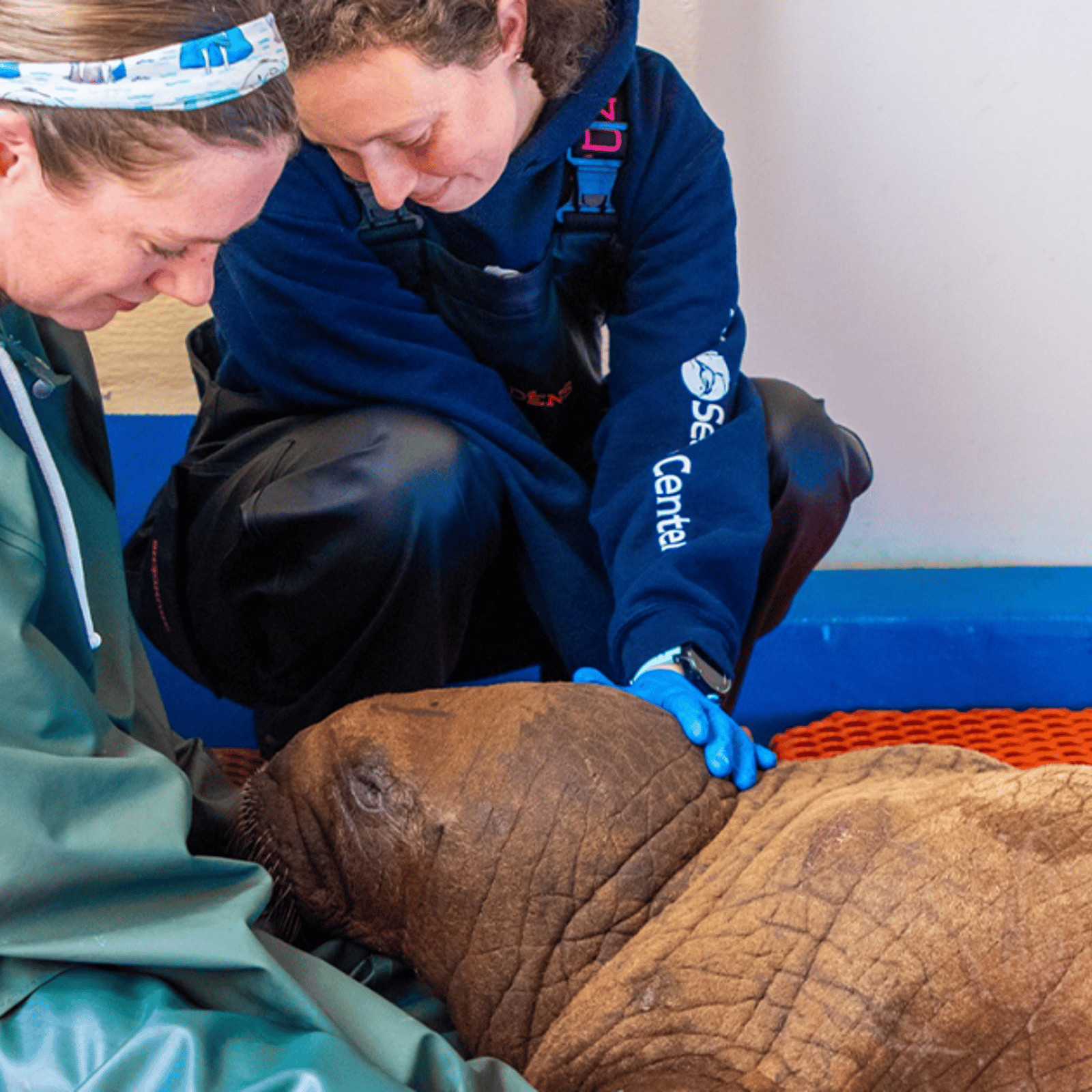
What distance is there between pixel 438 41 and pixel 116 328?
1962 mm

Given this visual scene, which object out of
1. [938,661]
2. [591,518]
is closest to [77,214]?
[591,518]

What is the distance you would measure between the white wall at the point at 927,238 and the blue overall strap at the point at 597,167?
0.89m

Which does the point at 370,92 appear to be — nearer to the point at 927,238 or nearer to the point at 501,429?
the point at 501,429

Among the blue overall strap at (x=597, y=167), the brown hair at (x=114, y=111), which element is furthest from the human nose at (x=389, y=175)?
the brown hair at (x=114, y=111)

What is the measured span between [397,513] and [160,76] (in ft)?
3.33

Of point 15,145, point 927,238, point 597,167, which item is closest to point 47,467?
point 15,145

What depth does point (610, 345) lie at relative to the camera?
2.37m

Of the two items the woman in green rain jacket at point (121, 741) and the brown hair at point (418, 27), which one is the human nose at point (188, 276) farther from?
the brown hair at point (418, 27)

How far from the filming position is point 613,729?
1.65 metres

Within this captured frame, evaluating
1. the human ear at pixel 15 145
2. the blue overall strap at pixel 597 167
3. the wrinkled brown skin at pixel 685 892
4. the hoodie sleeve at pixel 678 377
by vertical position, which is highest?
the human ear at pixel 15 145

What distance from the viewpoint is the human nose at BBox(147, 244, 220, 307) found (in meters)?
1.44

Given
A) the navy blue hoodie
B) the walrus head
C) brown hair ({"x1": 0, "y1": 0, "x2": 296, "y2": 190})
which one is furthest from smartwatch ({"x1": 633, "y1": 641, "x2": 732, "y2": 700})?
brown hair ({"x1": 0, "y1": 0, "x2": 296, "y2": 190})

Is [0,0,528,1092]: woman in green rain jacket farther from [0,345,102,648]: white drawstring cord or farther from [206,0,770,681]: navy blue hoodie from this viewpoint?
[206,0,770,681]: navy blue hoodie

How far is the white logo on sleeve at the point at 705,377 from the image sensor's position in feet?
7.41
